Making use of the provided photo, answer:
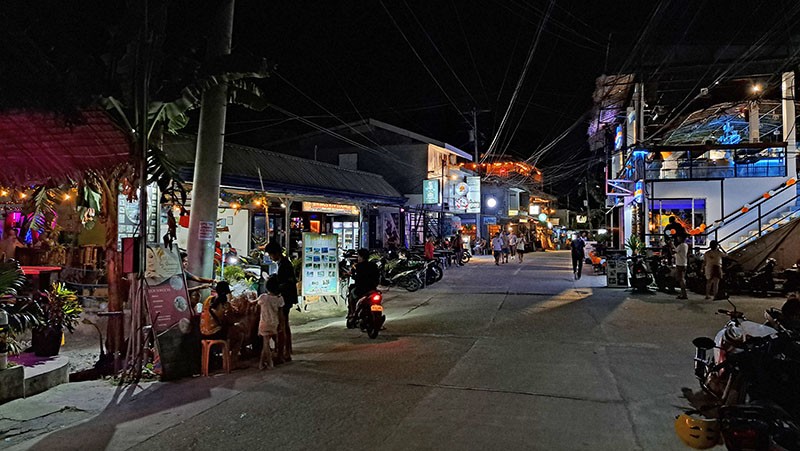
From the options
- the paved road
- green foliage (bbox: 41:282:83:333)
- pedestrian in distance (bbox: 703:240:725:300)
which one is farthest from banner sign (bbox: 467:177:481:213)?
green foliage (bbox: 41:282:83:333)

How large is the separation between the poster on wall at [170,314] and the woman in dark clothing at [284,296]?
117cm

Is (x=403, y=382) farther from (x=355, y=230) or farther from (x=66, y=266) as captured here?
(x=355, y=230)

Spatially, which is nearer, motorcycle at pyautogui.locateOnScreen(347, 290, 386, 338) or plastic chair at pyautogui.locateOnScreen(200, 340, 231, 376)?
plastic chair at pyautogui.locateOnScreen(200, 340, 231, 376)

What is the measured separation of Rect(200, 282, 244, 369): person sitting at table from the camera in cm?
735

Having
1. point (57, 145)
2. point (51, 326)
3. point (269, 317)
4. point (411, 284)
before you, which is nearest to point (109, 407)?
point (51, 326)

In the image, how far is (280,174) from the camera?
66.5ft

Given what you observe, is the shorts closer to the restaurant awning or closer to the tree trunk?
the tree trunk

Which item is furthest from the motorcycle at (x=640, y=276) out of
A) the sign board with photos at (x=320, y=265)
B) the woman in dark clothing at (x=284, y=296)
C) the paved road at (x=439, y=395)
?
the woman in dark clothing at (x=284, y=296)

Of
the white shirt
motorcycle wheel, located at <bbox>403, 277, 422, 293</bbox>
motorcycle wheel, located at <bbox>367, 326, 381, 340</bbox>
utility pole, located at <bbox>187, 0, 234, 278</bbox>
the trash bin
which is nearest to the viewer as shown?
utility pole, located at <bbox>187, 0, 234, 278</bbox>

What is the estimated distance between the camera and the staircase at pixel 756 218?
61.1ft

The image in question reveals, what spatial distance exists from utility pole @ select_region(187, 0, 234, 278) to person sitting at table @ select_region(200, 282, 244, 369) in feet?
4.67

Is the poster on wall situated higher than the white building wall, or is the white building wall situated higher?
the white building wall

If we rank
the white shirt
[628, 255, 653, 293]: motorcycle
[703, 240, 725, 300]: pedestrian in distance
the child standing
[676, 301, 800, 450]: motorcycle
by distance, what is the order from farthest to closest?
[628, 255, 653, 293]: motorcycle, the white shirt, [703, 240, 725, 300]: pedestrian in distance, the child standing, [676, 301, 800, 450]: motorcycle

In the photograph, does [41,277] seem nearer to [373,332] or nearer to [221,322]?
[221,322]
